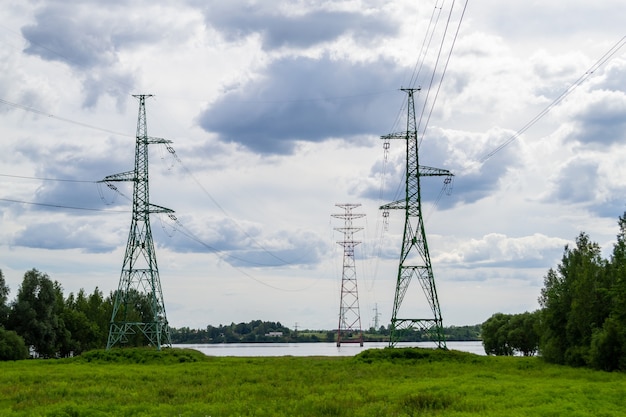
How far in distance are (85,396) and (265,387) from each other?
12193 millimetres

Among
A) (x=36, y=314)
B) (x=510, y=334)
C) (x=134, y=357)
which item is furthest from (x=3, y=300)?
(x=510, y=334)

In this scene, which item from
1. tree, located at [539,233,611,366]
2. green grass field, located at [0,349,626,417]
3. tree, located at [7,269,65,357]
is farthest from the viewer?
tree, located at [7,269,65,357]

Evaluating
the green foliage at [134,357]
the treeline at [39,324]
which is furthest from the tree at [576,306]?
the treeline at [39,324]

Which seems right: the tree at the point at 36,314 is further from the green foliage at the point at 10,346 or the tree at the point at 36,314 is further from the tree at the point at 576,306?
the tree at the point at 576,306

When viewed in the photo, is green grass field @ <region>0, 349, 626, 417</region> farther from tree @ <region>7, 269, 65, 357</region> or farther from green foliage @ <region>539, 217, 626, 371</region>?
tree @ <region>7, 269, 65, 357</region>

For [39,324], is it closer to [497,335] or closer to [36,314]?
[36,314]

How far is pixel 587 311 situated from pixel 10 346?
69.6m

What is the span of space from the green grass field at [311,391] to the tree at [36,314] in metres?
30.5

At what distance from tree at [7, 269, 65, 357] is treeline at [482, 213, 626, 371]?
68741 millimetres

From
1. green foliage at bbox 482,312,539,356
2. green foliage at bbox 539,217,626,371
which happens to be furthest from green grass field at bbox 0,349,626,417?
green foliage at bbox 482,312,539,356

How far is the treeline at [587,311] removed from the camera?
60.3 metres

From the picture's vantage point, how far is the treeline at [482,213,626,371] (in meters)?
60.3

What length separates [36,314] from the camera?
3706 inches

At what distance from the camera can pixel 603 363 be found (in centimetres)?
6303
